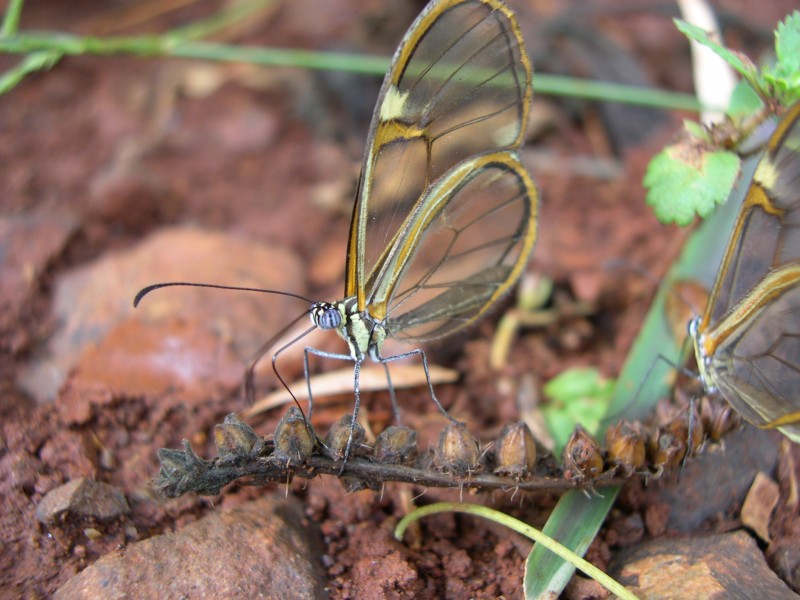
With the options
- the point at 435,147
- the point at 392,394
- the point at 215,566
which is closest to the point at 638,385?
the point at 392,394

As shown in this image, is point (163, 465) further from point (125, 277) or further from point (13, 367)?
point (125, 277)

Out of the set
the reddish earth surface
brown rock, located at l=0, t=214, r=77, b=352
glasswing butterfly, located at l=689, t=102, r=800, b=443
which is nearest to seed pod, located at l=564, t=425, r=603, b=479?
the reddish earth surface

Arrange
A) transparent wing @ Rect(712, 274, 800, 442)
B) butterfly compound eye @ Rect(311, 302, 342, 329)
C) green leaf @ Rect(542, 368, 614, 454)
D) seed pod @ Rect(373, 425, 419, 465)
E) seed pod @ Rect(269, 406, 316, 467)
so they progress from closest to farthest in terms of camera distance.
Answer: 1. seed pod @ Rect(269, 406, 316, 467)
2. seed pod @ Rect(373, 425, 419, 465)
3. transparent wing @ Rect(712, 274, 800, 442)
4. butterfly compound eye @ Rect(311, 302, 342, 329)
5. green leaf @ Rect(542, 368, 614, 454)

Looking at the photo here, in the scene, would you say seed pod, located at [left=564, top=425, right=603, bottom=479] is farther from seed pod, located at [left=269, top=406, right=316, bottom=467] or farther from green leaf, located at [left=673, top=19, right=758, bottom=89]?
green leaf, located at [left=673, top=19, right=758, bottom=89]

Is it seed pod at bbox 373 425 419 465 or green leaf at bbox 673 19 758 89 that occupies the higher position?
green leaf at bbox 673 19 758 89

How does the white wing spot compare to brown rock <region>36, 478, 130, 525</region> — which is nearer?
brown rock <region>36, 478, 130, 525</region>

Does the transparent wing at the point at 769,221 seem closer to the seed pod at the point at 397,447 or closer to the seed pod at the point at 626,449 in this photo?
the seed pod at the point at 626,449

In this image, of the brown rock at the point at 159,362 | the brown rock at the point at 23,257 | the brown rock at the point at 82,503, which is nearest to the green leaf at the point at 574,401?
the brown rock at the point at 159,362
